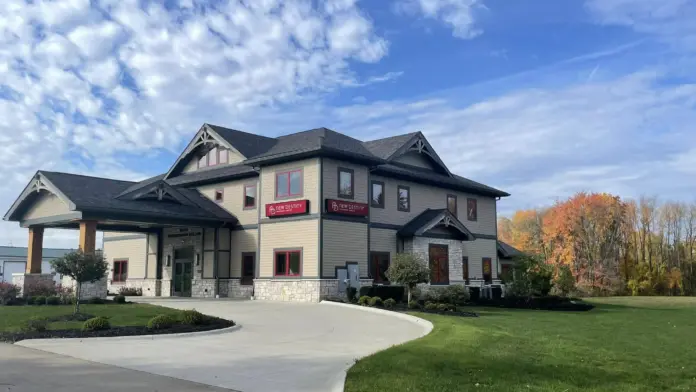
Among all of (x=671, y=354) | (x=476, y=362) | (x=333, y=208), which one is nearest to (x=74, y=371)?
(x=476, y=362)

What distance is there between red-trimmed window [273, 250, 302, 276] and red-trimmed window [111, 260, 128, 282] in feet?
45.2

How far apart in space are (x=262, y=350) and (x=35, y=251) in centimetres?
2259

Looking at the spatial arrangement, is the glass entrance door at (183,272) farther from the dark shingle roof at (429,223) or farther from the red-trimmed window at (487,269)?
the red-trimmed window at (487,269)

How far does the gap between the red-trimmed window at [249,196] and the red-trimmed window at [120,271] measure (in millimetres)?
11185

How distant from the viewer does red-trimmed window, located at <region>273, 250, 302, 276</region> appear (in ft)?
93.3

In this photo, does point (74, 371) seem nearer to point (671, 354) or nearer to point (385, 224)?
point (671, 354)

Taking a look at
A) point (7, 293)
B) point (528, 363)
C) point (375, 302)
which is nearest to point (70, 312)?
point (7, 293)

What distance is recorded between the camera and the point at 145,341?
13.8 meters

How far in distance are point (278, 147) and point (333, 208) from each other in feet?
18.3

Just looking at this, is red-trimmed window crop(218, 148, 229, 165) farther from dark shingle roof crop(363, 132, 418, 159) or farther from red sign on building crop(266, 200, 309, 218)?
dark shingle roof crop(363, 132, 418, 159)

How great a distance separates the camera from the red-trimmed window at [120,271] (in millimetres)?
38219

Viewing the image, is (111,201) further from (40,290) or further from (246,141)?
(246,141)

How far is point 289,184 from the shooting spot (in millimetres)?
29438

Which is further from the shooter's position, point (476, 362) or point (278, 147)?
point (278, 147)
